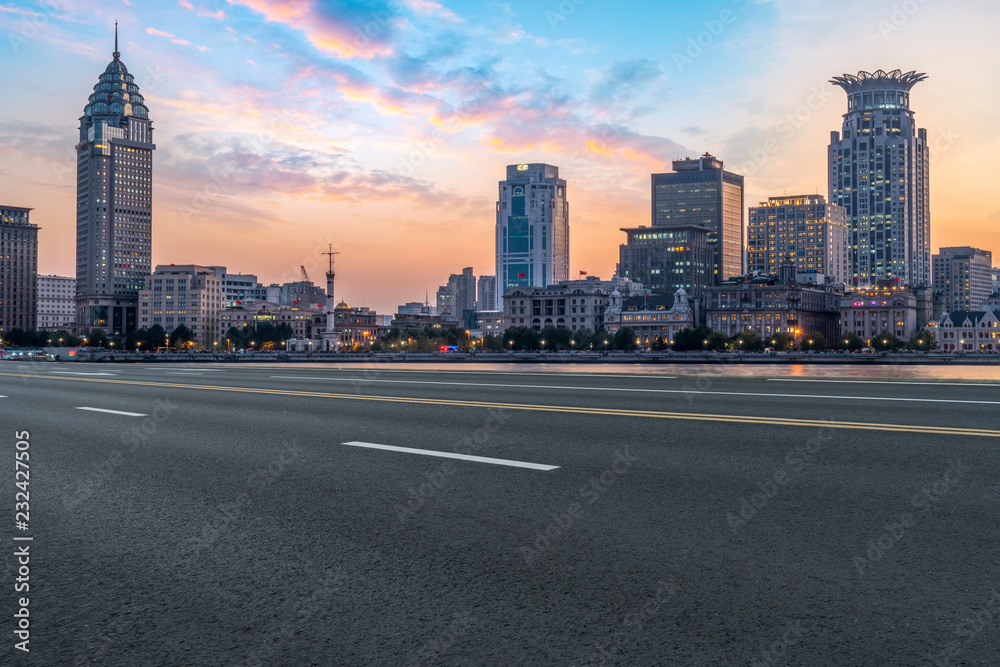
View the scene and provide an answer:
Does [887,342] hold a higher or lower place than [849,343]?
higher

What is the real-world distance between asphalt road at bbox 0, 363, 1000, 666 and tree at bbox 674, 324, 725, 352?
14802cm

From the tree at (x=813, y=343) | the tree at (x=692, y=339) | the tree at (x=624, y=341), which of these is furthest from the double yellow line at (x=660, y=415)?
the tree at (x=813, y=343)

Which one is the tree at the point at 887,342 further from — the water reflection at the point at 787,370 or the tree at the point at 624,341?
the water reflection at the point at 787,370

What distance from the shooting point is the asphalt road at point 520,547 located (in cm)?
359

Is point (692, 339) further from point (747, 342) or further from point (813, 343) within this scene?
point (813, 343)

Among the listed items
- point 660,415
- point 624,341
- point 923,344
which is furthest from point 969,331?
point 660,415

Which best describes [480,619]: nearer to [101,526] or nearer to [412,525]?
[412,525]

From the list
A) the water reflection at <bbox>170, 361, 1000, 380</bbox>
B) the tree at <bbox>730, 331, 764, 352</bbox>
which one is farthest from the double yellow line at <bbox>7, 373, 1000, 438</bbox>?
the tree at <bbox>730, 331, 764, 352</bbox>

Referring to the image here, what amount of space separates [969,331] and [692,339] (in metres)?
72.6

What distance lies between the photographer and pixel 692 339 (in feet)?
526

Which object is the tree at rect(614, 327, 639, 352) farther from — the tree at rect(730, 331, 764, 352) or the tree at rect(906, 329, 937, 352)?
the tree at rect(906, 329, 937, 352)

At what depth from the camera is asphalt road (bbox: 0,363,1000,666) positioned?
3.59 meters

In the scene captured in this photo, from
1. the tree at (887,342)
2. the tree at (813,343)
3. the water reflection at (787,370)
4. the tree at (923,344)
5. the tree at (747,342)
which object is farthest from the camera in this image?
the tree at (887,342)

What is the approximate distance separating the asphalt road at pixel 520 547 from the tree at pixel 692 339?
5828 inches
